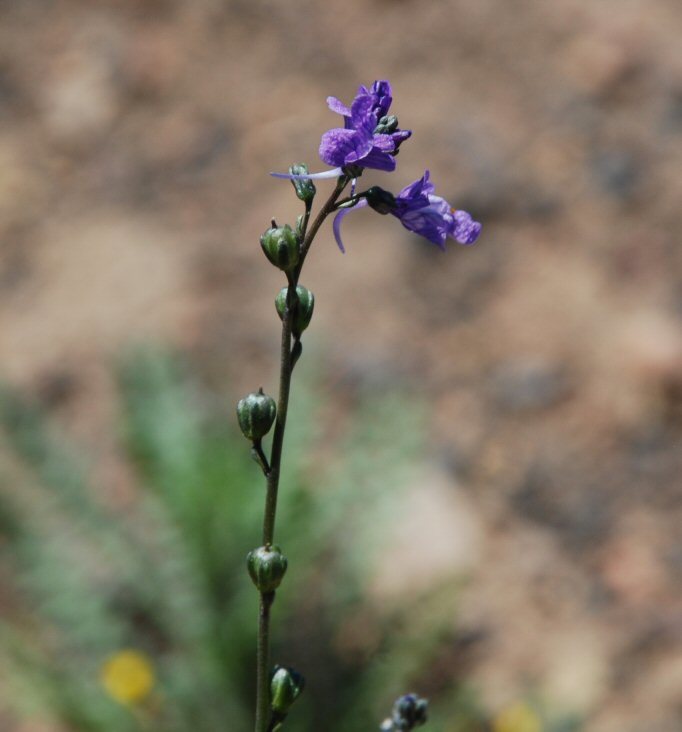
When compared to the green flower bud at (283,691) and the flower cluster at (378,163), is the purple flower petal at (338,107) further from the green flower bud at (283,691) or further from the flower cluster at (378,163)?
the green flower bud at (283,691)

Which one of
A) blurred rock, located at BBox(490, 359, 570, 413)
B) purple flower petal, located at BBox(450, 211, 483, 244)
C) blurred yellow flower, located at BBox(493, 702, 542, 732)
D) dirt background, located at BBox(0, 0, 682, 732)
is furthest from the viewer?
blurred rock, located at BBox(490, 359, 570, 413)

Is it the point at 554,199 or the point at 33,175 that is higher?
the point at 33,175

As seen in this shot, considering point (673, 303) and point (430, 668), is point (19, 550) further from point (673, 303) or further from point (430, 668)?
point (673, 303)

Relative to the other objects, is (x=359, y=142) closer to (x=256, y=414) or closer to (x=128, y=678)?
(x=256, y=414)

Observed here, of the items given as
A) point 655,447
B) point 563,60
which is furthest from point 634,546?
point 563,60

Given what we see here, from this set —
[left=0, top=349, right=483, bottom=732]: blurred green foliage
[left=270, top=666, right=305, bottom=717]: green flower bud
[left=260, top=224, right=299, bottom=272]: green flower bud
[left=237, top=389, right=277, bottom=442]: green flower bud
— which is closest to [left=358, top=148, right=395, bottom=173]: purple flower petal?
[left=260, top=224, right=299, bottom=272]: green flower bud

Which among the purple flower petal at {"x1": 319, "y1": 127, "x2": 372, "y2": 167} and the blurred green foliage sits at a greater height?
the blurred green foliage

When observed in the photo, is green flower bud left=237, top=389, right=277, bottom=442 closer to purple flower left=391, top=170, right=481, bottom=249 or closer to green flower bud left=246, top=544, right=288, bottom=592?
green flower bud left=246, top=544, right=288, bottom=592
